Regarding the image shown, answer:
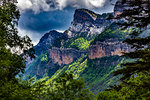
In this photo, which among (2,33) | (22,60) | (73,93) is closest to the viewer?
(2,33)

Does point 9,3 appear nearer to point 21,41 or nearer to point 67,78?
point 21,41

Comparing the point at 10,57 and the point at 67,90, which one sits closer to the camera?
the point at 10,57

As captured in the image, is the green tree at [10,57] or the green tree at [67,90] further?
the green tree at [67,90]

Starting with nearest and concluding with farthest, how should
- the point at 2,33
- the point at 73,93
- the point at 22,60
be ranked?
the point at 2,33 → the point at 22,60 → the point at 73,93

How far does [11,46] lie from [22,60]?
63.0 inches

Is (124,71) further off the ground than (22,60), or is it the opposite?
(22,60)

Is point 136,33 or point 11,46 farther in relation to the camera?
point 11,46

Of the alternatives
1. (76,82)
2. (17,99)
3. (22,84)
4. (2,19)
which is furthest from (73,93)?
(2,19)

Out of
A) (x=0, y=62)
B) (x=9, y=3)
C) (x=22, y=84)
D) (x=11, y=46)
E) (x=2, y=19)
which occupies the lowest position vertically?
(x=22, y=84)

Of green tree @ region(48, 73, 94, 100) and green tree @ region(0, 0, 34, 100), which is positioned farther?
green tree @ region(48, 73, 94, 100)

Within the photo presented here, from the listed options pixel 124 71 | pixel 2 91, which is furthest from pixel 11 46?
pixel 124 71

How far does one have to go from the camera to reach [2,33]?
13367 mm

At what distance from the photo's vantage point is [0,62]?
37.9 feet

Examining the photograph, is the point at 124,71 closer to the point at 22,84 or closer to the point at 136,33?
the point at 136,33
